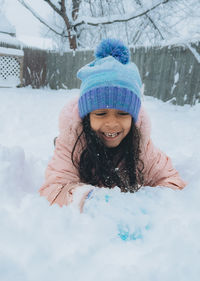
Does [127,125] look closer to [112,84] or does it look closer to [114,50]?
[112,84]

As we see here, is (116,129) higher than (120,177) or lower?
higher

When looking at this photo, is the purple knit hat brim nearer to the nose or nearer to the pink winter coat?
the nose

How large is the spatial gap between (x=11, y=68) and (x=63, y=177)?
32.4 feet

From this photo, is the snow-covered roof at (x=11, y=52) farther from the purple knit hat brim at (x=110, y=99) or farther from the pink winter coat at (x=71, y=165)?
the purple knit hat brim at (x=110, y=99)

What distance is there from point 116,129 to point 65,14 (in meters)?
9.82

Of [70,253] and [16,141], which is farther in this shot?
[16,141]

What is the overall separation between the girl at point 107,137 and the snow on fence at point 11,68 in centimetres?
919

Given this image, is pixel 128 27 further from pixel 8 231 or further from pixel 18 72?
pixel 8 231

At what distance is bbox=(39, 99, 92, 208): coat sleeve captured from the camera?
4.25ft

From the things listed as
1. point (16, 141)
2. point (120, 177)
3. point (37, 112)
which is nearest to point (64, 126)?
point (120, 177)

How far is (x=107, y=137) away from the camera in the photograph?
63.2 inches

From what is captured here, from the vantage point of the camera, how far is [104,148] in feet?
5.56

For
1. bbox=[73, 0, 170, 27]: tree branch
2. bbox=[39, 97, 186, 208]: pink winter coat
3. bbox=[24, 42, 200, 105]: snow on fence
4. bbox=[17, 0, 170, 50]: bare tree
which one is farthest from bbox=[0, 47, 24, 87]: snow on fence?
bbox=[39, 97, 186, 208]: pink winter coat

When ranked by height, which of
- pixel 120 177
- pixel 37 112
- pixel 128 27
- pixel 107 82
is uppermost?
pixel 128 27
